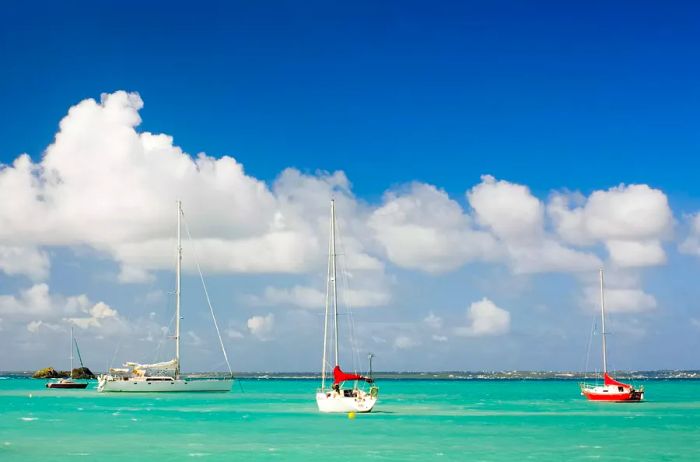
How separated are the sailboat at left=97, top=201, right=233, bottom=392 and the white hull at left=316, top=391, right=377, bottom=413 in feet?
148

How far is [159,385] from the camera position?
122875 millimetres

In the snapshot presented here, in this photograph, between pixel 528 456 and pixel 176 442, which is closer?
pixel 528 456

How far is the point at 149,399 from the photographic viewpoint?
402ft

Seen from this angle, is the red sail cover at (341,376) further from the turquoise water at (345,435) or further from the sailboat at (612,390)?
the sailboat at (612,390)

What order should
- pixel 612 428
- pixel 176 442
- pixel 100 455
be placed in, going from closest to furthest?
1. pixel 100 455
2. pixel 176 442
3. pixel 612 428

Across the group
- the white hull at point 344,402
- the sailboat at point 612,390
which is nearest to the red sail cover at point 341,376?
the white hull at point 344,402

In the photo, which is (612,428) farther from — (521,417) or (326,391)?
(326,391)

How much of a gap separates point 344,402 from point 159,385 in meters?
51.6

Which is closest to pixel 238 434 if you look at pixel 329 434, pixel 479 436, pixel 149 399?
pixel 329 434

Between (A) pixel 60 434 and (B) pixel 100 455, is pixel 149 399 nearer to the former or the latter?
(A) pixel 60 434

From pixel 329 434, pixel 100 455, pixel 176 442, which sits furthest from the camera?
pixel 329 434

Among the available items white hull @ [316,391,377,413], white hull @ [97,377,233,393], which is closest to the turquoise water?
white hull @ [316,391,377,413]

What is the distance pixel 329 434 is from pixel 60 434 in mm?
19603

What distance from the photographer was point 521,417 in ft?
294
